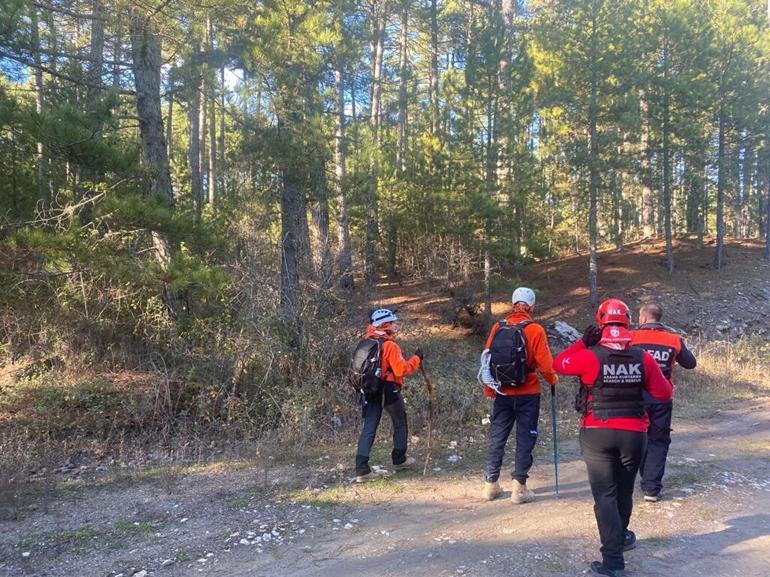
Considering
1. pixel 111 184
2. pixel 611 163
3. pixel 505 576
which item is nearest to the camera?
pixel 505 576

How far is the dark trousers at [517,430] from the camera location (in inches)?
204

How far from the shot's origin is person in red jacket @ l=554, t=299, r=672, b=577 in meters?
3.76

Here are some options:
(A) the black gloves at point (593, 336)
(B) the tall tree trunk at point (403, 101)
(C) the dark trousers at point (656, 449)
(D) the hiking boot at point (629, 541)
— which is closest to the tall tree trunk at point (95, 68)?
(B) the tall tree trunk at point (403, 101)

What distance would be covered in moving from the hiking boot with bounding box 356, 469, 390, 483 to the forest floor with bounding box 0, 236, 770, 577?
0.12 m

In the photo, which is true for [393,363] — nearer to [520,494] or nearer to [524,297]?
[524,297]

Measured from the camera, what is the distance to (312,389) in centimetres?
845

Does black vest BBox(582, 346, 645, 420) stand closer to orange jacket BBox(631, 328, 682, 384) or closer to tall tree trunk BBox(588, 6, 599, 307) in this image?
orange jacket BBox(631, 328, 682, 384)

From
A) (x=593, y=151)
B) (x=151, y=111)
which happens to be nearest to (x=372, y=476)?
(x=151, y=111)

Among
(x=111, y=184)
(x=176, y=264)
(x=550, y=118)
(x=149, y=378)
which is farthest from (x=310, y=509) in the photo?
(x=550, y=118)

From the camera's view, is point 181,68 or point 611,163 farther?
point 611,163

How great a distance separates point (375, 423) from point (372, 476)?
596 millimetres

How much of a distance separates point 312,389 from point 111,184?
4326 mm

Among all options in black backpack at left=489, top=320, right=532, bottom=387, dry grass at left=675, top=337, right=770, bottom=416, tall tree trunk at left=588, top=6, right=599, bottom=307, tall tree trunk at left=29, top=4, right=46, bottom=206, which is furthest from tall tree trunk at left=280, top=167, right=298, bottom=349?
tall tree trunk at left=588, top=6, right=599, bottom=307

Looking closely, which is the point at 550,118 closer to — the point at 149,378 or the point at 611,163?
the point at 611,163
